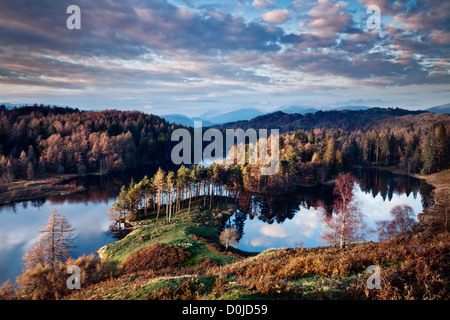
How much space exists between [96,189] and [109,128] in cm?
6783

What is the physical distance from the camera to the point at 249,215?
55500 mm

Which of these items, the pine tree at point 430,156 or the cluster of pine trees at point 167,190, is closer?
the cluster of pine trees at point 167,190

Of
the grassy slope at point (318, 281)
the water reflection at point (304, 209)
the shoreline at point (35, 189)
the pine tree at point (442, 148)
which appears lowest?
the water reflection at point (304, 209)

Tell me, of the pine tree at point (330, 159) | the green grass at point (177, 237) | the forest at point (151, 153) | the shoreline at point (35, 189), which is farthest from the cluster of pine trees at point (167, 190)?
the pine tree at point (330, 159)

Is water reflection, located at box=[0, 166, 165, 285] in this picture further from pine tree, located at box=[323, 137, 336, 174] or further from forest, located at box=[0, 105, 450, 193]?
pine tree, located at box=[323, 137, 336, 174]

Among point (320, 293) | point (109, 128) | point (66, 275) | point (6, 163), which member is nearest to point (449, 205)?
point (320, 293)

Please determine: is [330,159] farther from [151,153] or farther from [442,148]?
[151,153]

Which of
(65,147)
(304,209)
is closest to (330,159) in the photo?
(304,209)

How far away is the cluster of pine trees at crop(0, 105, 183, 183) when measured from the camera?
291ft

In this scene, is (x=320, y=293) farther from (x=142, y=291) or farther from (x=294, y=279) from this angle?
(x=142, y=291)

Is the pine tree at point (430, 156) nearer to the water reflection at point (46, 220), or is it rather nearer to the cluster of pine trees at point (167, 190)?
the cluster of pine trees at point (167, 190)

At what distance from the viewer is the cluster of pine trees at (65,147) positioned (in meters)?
88.7

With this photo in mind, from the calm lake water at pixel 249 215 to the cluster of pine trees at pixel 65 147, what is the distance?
19844 millimetres

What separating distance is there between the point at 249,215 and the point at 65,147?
87756mm
